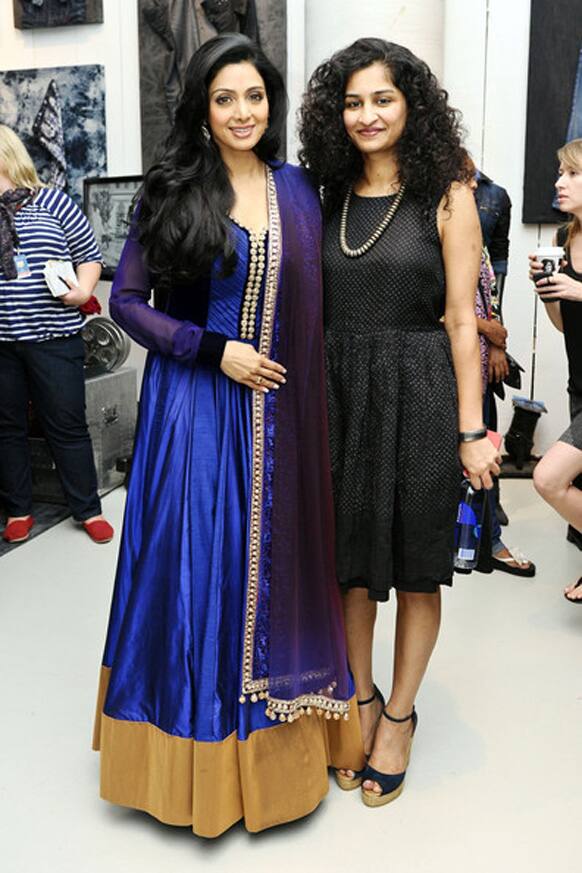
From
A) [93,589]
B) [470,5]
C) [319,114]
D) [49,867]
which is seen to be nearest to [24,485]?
[93,589]

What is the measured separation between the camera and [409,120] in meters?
1.89

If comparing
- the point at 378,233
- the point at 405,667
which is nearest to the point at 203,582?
the point at 405,667

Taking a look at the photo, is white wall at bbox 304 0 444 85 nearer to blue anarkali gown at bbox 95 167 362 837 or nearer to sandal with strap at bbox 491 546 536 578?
sandal with strap at bbox 491 546 536 578

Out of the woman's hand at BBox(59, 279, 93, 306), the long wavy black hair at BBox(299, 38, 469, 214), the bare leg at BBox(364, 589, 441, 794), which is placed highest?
the long wavy black hair at BBox(299, 38, 469, 214)

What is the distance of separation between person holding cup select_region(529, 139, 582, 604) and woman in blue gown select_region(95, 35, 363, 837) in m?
1.21

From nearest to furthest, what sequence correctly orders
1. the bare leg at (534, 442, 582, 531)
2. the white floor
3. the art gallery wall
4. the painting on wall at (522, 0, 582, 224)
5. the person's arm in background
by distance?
the white floor
the bare leg at (534, 442, 582, 531)
the person's arm in background
the painting on wall at (522, 0, 582, 224)
the art gallery wall

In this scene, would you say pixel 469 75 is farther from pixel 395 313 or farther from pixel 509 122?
pixel 395 313

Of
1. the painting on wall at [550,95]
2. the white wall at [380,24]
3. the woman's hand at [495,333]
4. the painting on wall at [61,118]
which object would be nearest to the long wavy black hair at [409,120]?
the woman's hand at [495,333]

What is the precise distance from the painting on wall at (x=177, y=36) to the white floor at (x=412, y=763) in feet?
9.25

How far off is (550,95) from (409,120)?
10.6 ft

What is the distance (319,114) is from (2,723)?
70.2 inches

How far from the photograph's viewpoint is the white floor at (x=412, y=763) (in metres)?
1.98

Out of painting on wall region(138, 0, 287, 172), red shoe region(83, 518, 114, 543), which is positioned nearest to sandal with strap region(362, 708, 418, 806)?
red shoe region(83, 518, 114, 543)

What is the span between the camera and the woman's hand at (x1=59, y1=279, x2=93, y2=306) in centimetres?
384
